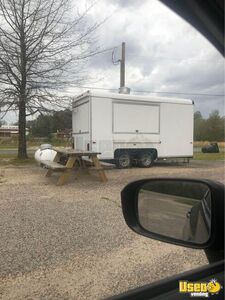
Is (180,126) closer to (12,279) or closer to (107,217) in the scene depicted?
(107,217)

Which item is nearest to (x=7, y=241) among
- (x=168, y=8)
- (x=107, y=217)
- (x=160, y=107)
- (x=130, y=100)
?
(x=107, y=217)

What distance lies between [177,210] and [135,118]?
12261 millimetres

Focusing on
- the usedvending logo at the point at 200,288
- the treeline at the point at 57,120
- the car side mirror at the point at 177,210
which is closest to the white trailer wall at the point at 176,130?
the treeline at the point at 57,120

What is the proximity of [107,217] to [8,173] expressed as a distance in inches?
285

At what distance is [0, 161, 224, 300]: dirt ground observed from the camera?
327 cm

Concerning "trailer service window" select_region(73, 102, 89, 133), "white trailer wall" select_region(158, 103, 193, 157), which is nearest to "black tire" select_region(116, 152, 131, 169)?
"white trailer wall" select_region(158, 103, 193, 157)

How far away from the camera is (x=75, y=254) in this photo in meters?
4.11

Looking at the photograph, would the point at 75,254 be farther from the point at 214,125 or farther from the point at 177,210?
the point at 214,125

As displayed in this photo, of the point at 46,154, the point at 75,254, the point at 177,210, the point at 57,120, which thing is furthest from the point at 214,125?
the point at 57,120

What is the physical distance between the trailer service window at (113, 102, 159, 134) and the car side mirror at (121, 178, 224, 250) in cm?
1168

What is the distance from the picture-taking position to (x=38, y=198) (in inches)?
304

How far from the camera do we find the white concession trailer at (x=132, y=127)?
1354cm

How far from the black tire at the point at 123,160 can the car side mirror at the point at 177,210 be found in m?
11.7

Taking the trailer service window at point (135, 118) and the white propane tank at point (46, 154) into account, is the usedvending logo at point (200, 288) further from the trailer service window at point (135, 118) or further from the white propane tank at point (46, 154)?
the trailer service window at point (135, 118)
